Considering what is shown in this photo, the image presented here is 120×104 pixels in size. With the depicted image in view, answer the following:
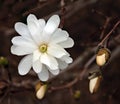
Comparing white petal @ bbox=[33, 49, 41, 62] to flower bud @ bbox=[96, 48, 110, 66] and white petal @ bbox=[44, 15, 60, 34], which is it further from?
flower bud @ bbox=[96, 48, 110, 66]

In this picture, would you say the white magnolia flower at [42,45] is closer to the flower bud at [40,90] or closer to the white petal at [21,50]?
the white petal at [21,50]

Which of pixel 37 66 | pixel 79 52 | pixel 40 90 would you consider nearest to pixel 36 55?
pixel 37 66

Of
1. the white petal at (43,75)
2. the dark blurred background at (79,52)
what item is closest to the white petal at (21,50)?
the white petal at (43,75)

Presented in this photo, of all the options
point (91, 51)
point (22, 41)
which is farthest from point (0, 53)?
point (22, 41)

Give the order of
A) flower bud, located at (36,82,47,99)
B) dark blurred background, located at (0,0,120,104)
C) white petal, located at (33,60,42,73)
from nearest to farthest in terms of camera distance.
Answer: white petal, located at (33,60,42,73) < flower bud, located at (36,82,47,99) < dark blurred background, located at (0,0,120,104)

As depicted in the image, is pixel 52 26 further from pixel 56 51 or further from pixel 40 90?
pixel 40 90

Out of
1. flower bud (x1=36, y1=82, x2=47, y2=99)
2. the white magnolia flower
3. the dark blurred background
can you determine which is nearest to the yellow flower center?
the white magnolia flower
